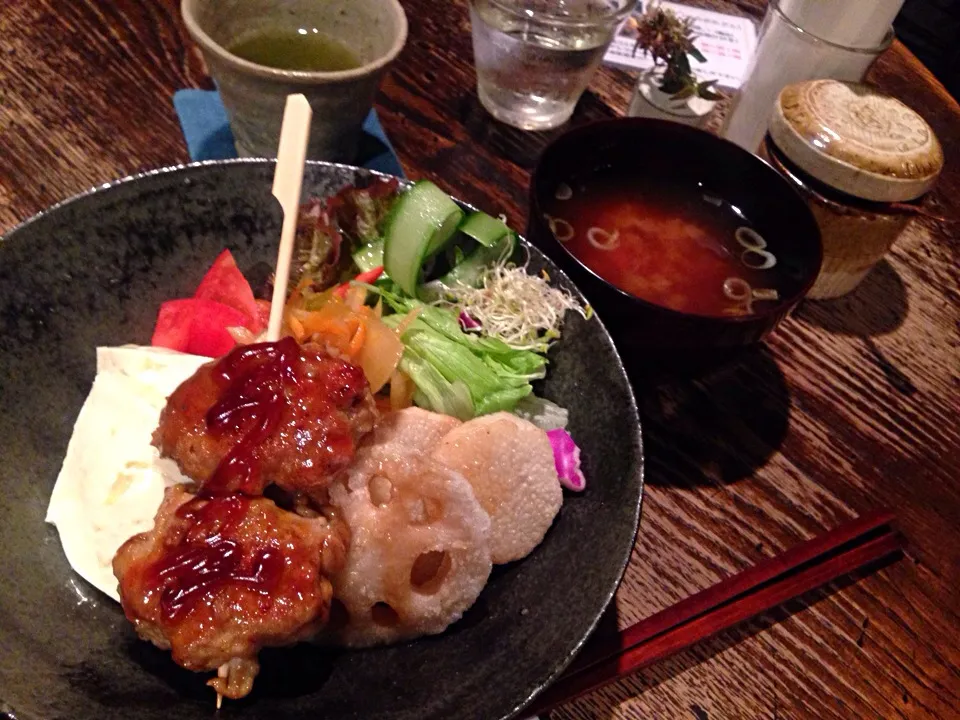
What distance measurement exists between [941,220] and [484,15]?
1.97 meters

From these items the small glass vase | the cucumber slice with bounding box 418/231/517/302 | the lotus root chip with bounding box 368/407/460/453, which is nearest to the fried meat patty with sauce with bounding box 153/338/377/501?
the lotus root chip with bounding box 368/407/460/453

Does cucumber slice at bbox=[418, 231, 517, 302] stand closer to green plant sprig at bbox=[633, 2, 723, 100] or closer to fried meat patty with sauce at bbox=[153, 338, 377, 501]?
fried meat patty with sauce at bbox=[153, 338, 377, 501]

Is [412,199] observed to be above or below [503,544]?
above

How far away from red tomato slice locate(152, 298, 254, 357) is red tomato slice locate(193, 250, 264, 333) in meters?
0.04

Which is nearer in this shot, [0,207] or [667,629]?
[667,629]

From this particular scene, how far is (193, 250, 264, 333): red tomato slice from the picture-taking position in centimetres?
188

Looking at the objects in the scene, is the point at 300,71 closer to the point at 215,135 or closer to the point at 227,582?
the point at 215,135

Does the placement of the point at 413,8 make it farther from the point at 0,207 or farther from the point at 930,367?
the point at 930,367

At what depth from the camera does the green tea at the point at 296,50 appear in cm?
233

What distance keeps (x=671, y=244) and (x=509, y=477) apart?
114 cm

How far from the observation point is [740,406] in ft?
7.43

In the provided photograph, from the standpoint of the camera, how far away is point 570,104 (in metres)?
2.92

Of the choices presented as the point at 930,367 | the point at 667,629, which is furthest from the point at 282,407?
the point at 930,367

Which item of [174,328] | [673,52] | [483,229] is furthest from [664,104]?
[174,328]
